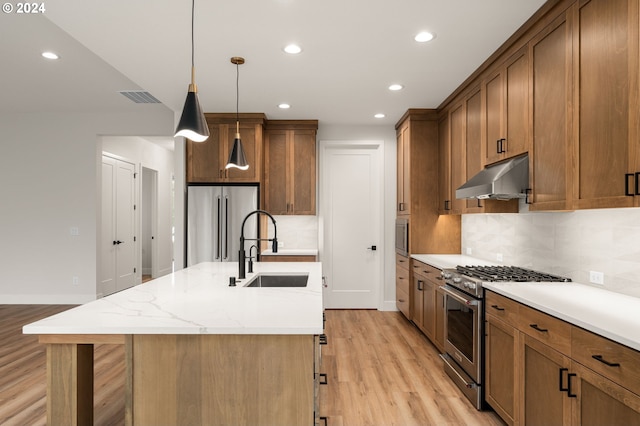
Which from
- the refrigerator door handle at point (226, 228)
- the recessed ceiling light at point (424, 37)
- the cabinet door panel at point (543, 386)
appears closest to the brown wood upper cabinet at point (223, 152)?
the refrigerator door handle at point (226, 228)

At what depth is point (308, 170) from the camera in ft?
17.3

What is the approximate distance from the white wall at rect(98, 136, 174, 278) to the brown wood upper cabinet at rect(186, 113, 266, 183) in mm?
2808

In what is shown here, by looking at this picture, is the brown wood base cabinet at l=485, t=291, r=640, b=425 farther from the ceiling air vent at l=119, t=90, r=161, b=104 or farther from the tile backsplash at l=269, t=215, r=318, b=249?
the ceiling air vent at l=119, t=90, r=161, b=104

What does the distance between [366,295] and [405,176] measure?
1884 millimetres

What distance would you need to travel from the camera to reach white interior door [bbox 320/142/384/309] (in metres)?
5.69

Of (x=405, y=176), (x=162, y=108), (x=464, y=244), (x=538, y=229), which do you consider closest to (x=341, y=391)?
A: (x=538, y=229)

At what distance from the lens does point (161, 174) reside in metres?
8.59

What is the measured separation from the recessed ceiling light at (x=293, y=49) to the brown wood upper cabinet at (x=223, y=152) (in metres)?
1.89

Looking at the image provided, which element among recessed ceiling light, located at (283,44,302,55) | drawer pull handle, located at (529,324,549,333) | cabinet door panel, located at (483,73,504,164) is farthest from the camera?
cabinet door panel, located at (483,73,504,164)

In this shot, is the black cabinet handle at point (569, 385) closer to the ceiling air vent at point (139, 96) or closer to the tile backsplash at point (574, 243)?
the tile backsplash at point (574, 243)

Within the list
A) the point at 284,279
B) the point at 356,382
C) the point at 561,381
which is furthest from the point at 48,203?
the point at 561,381

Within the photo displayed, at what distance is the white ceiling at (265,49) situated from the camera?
2.50 meters

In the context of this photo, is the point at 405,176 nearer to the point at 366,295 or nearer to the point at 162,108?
the point at 366,295

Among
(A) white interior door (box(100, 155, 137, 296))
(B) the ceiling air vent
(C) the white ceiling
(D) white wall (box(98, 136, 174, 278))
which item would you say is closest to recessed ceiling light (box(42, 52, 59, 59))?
(C) the white ceiling
